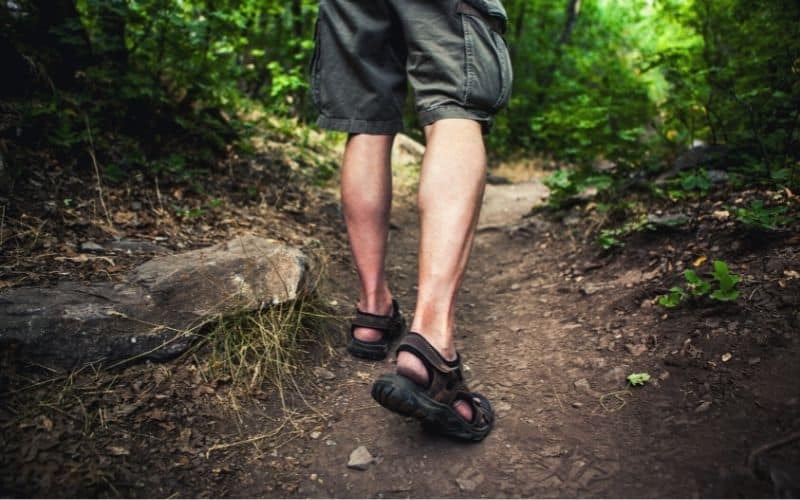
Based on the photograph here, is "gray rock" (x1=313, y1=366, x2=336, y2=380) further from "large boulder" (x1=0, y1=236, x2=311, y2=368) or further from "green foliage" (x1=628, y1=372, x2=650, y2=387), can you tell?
"green foliage" (x1=628, y1=372, x2=650, y2=387)

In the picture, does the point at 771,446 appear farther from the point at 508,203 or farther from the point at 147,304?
the point at 508,203

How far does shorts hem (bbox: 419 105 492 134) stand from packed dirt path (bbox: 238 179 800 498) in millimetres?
897

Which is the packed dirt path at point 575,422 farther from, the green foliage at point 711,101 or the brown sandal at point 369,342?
the green foliage at point 711,101

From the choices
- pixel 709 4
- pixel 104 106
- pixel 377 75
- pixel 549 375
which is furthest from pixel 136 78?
pixel 709 4

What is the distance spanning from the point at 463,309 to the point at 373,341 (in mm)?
713

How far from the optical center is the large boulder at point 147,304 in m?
1.41

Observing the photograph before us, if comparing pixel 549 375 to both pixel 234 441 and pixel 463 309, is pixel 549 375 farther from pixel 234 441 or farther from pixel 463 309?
pixel 234 441

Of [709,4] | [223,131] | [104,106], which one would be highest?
[709,4]

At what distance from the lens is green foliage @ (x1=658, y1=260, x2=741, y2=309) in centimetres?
158

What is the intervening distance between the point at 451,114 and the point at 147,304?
117 centimetres

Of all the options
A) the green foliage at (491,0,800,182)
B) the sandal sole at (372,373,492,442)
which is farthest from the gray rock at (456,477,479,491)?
the green foliage at (491,0,800,182)

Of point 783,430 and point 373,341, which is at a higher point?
point 783,430

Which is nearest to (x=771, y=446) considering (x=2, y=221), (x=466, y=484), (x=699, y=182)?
(x=466, y=484)

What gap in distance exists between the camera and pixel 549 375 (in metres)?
1.67
